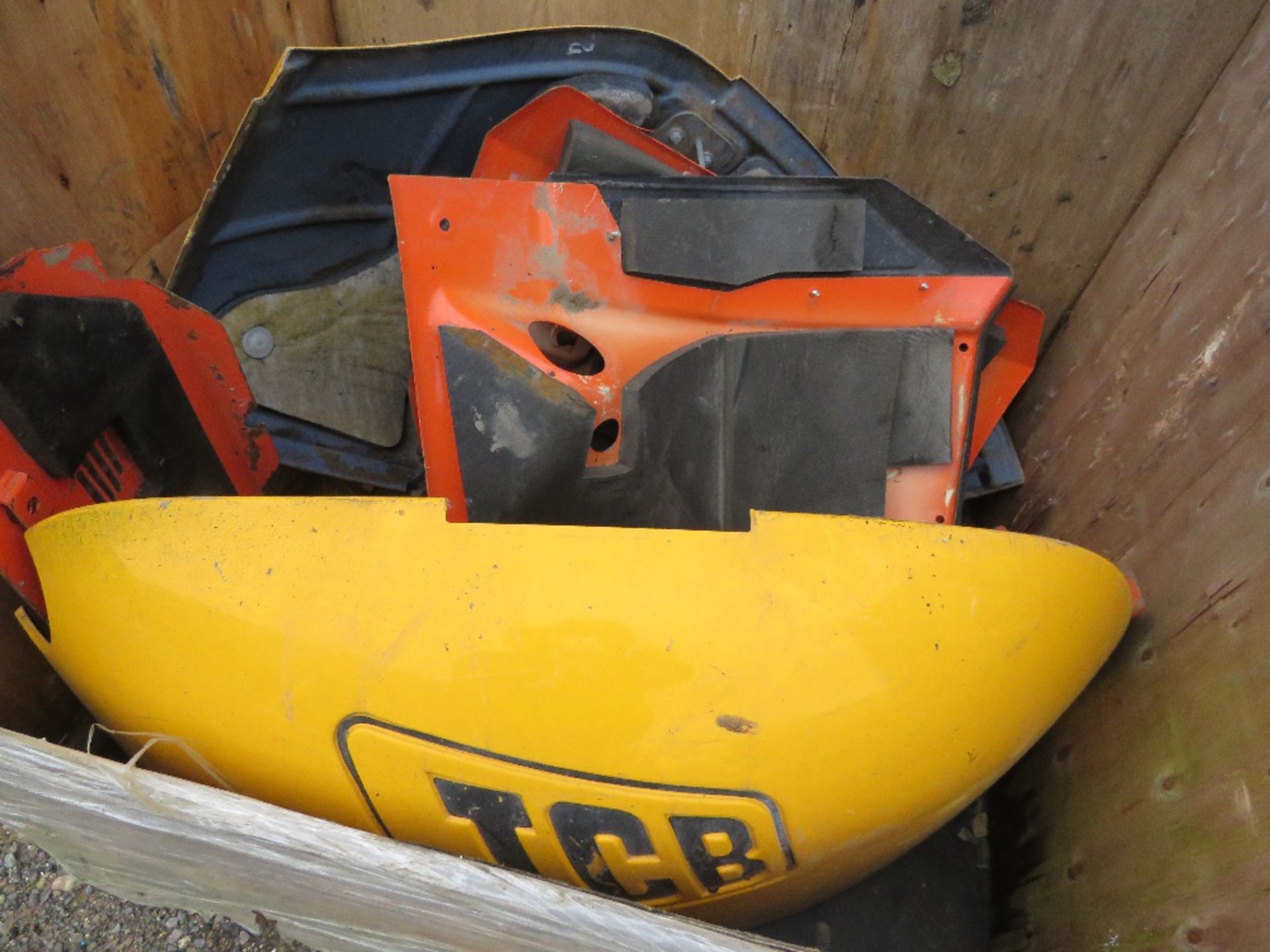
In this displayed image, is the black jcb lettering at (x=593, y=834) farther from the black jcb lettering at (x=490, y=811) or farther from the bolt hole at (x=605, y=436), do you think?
the bolt hole at (x=605, y=436)

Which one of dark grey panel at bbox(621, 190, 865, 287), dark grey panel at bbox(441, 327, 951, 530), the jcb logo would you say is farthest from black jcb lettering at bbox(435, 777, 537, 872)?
dark grey panel at bbox(621, 190, 865, 287)

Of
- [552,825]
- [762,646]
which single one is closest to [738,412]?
[762,646]

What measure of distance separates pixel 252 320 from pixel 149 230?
0.69 feet

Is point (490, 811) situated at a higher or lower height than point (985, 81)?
lower

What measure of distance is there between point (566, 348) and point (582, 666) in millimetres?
556

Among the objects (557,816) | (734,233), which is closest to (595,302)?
(734,233)

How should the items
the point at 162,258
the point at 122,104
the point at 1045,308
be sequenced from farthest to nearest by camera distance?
the point at 1045,308 < the point at 162,258 < the point at 122,104

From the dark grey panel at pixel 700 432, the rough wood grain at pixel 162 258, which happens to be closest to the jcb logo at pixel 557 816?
the dark grey panel at pixel 700 432

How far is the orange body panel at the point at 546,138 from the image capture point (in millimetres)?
1309

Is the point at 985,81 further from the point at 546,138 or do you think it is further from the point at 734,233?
the point at 546,138

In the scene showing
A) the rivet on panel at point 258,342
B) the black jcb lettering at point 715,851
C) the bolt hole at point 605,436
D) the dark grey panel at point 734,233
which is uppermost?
the dark grey panel at point 734,233

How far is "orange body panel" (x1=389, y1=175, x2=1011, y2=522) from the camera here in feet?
3.67

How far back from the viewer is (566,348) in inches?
47.9

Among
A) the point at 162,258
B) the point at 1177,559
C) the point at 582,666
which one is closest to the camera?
the point at 582,666
